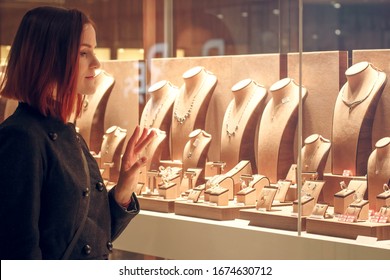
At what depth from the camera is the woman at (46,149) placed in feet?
5.66

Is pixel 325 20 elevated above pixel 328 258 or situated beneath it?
elevated above

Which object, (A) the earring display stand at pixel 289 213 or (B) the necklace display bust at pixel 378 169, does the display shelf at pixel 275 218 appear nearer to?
(A) the earring display stand at pixel 289 213

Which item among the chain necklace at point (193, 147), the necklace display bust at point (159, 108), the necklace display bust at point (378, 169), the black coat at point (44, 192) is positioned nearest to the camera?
the black coat at point (44, 192)

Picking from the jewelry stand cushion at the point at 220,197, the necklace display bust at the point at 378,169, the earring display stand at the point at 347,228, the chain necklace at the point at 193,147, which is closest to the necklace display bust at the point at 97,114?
the chain necklace at the point at 193,147

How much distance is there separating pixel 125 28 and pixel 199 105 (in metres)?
0.49

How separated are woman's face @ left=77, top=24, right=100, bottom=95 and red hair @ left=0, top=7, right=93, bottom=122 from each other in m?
0.04

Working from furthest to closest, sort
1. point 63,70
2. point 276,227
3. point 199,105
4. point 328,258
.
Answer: point 199,105, point 276,227, point 328,258, point 63,70

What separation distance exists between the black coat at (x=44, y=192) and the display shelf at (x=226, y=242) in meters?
0.81

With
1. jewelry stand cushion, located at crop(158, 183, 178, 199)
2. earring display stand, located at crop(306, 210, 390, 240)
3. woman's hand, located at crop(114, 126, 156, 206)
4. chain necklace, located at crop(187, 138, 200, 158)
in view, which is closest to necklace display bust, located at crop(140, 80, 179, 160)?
chain necklace, located at crop(187, 138, 200, 158)

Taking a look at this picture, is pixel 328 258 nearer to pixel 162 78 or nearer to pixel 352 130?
pixel 352 130

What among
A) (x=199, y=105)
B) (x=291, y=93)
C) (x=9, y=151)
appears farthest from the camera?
(x=199, y=105)

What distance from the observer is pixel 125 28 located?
343 cm

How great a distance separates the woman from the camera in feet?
5.66

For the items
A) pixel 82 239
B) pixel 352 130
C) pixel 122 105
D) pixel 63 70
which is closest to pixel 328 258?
pixel 352 130
